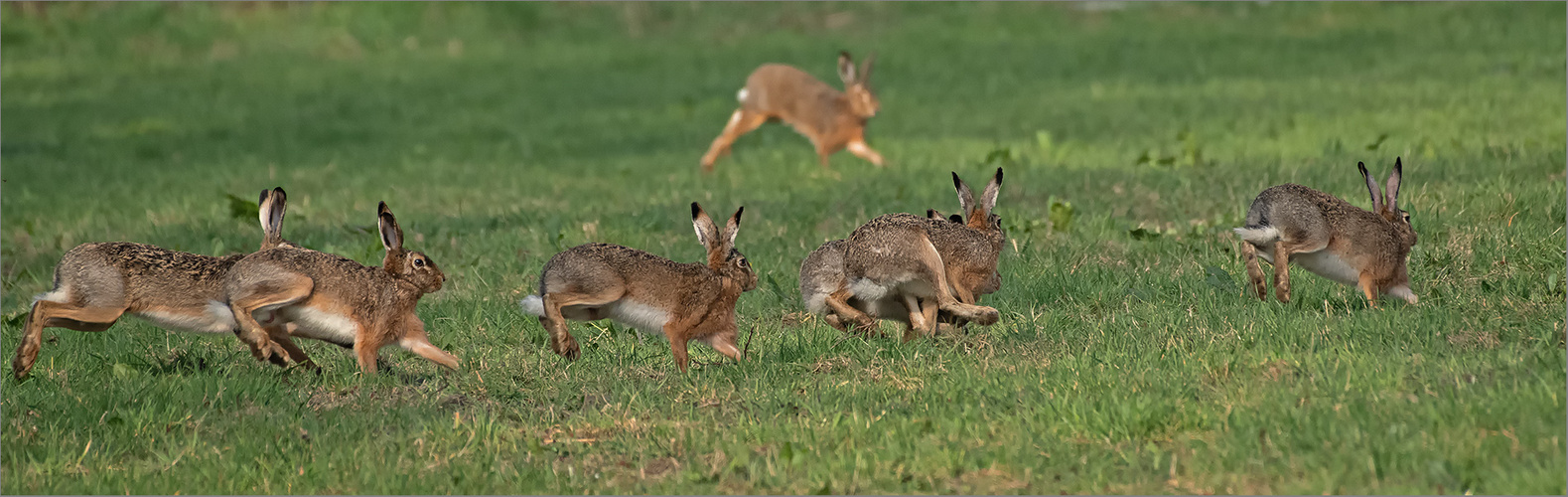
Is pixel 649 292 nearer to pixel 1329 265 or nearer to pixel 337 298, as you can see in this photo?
pixel 337 298

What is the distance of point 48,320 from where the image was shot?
22.3 ft

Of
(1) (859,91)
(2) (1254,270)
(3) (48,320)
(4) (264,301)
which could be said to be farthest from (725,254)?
(1) (859,91)

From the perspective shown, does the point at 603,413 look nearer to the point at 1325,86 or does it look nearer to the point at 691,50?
the point at 1325,86

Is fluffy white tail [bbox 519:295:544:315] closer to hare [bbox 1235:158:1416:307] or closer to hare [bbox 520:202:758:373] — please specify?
hare [bbox 520:202:758:373]

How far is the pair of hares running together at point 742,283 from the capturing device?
684 centimetres

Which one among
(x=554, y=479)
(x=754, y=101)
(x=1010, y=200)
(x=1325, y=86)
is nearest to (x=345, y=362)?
(x=554, y=479)

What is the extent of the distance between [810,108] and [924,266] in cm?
999

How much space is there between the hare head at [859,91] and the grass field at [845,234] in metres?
0.62

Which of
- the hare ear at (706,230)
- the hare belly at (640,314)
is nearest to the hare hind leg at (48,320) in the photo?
the hare belly at (640,314)

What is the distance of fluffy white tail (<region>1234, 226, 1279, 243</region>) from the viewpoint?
7520 millimetres

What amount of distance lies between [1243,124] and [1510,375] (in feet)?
34.8

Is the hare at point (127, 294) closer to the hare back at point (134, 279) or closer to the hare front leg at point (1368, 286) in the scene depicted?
the hare back at point (134, 279)

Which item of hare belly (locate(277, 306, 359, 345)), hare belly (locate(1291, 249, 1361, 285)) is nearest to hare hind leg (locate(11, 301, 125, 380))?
hare belly (locate(277, 306, 359, 345))

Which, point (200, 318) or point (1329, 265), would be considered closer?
point (200, 318)
